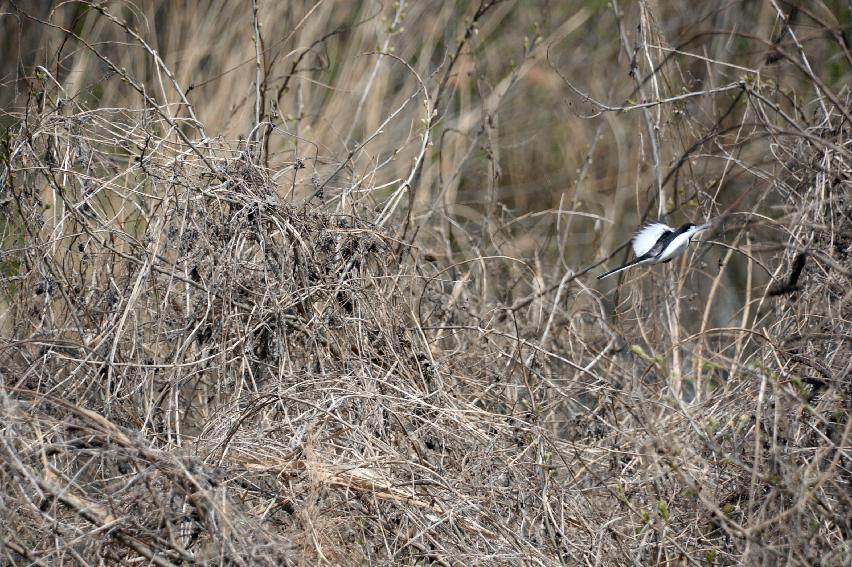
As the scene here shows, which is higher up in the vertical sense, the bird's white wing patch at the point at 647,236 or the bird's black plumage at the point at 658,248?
the bird's black plumage at the point at 658,248

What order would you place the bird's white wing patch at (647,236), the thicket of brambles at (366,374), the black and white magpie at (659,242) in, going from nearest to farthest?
the thicket of brambles at (366,374)
the black and white magpie at (659,242)
the bird's white wing patch at (647,236)

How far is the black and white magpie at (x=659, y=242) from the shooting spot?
137 inches

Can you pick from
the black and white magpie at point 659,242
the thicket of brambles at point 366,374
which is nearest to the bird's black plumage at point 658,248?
the black and white magpie at point 659,242

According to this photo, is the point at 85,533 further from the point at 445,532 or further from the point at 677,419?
the point at 677,419

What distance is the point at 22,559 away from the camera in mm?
2721

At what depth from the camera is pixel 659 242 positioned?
361 cm

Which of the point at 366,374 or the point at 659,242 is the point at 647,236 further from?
the point at 366,374

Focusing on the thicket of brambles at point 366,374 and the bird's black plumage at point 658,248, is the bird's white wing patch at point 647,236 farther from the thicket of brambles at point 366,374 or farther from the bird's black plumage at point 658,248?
the thicket of brambles at point 366,374

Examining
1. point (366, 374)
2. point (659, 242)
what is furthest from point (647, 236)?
point (366, 374)

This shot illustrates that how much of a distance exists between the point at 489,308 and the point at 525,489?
4.71 feet

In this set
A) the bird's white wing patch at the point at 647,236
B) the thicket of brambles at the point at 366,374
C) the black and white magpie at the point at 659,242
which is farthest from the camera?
the bird's white wing patch at the point at 647,236

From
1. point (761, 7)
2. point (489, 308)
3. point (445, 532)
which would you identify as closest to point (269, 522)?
point (445, 532)

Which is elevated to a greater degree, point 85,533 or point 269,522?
point 85,533

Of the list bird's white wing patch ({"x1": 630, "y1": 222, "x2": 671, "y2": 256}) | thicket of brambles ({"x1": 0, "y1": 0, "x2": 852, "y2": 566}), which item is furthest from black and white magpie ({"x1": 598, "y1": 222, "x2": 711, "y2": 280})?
thicket of brambles ({"x1": 0, "y1": 0, "x2": 852, "y2": 566})
